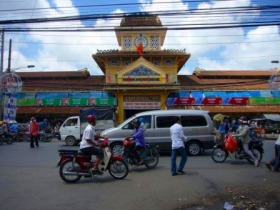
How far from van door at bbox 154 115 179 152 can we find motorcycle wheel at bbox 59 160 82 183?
21.8 ft

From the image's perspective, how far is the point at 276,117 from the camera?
33594mm

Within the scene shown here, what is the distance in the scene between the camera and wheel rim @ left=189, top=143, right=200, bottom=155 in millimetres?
15836

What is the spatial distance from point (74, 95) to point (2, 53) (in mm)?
9224

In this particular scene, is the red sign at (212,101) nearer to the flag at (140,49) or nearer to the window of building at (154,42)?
the window of building at (154,42)

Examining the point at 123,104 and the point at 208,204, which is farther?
the point at 123,104

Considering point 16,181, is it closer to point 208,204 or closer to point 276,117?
point 208,204

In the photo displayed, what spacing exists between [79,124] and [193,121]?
9.88m

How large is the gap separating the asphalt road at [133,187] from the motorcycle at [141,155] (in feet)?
0.79

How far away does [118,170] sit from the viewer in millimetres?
9844

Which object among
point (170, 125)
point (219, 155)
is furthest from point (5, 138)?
point (219, 155)

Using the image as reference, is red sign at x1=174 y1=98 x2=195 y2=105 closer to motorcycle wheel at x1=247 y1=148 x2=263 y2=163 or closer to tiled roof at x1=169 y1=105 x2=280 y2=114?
tiled roof at x1=169 y1=105 x2=280 y2=114

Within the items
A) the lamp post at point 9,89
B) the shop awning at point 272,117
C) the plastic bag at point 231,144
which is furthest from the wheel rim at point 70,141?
the shop awning at point 272,117

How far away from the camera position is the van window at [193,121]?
16062 mm

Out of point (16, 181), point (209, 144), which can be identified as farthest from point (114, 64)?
point (16, 181)
